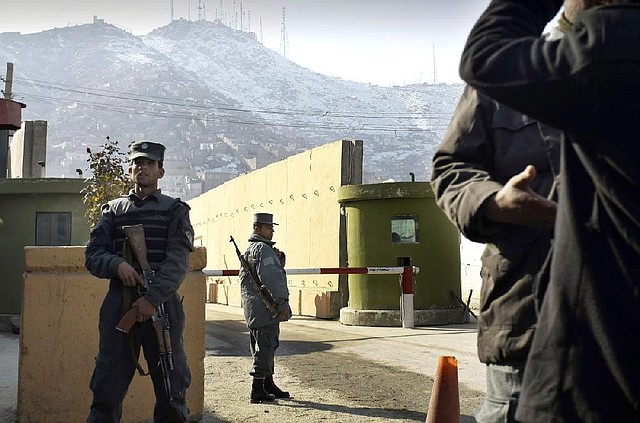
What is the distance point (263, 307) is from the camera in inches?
286

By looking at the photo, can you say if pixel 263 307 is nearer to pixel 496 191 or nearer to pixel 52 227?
pixel 496 191

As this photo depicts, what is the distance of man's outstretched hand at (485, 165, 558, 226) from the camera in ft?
6.27

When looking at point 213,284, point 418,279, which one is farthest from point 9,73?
point 418,279

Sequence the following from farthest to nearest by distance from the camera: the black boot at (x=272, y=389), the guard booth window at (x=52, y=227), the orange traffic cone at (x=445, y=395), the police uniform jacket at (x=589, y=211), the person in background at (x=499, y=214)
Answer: the guard booth window at (x=52, y=227) → the black boot at (x=272, y=389) → the orange traffic cone at (x=445, y=395) → the person in background at (x=499, y=214) → the police uniform jacket at (x=589, y=211)

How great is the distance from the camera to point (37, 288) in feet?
18.3

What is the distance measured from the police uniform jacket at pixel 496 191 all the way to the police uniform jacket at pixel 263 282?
494cm

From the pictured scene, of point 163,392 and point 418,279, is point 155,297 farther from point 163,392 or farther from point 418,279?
point 418,279

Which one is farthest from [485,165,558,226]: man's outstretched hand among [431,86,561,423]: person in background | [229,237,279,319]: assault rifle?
[229,237,279,319]: assault rifle

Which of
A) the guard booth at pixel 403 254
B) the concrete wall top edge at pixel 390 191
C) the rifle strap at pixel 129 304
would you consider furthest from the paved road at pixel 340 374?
the concrete wall top edge at pixel 390 191

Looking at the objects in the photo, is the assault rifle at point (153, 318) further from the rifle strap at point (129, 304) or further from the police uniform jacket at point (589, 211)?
the police uniform jacket at point (589, 211)

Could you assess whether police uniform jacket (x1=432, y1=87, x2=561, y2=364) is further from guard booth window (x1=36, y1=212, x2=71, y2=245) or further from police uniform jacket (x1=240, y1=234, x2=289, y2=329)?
guard booth window (x1=36, y1=212, x2=71, y2=245)

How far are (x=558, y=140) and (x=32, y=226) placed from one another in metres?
13.4

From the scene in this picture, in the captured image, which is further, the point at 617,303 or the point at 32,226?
the point at 32,226

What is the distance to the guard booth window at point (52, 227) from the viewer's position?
14172 millimetres
